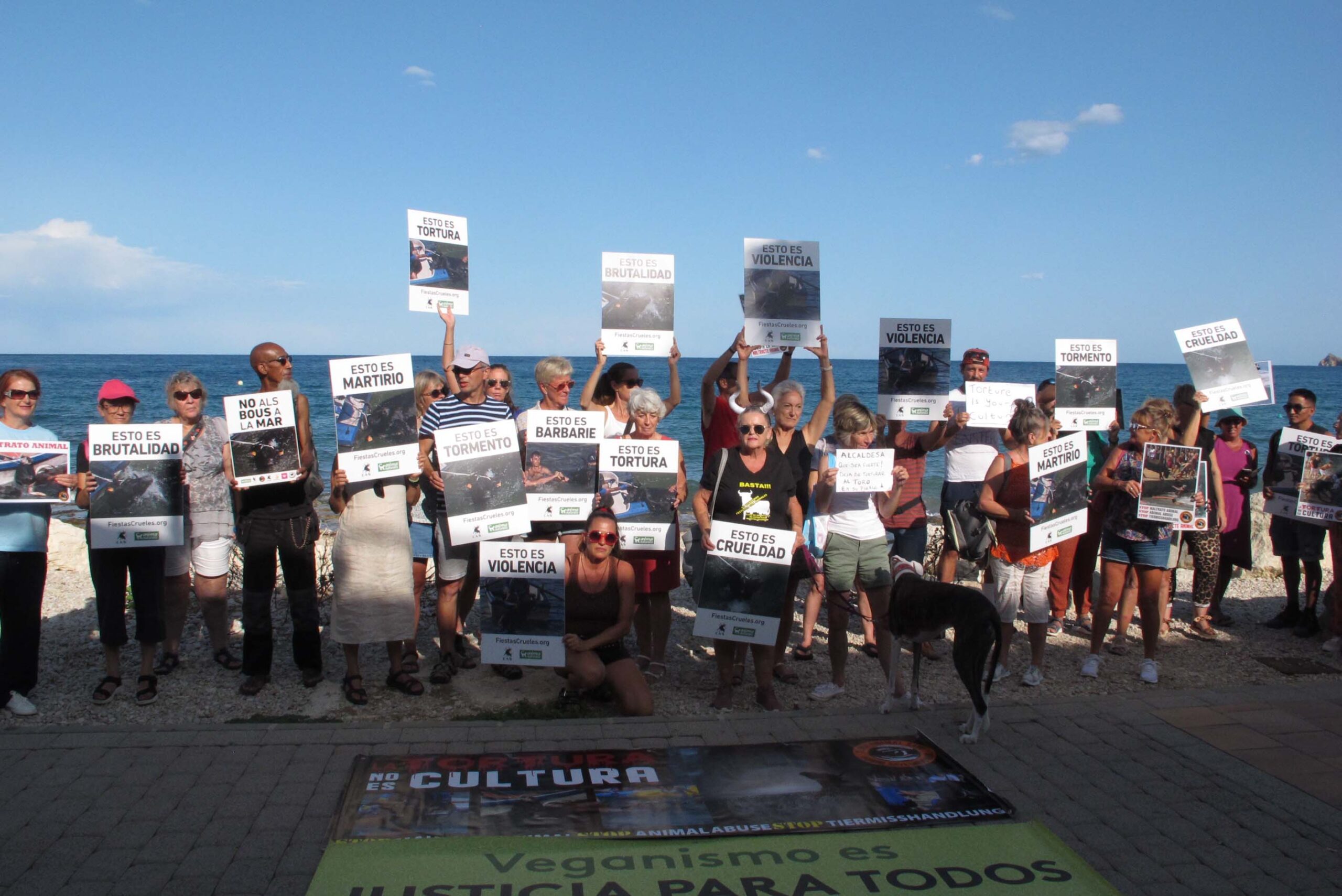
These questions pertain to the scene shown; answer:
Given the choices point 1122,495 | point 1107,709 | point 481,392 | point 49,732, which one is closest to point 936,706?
point 1107,709

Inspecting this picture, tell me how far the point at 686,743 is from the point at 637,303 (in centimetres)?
312

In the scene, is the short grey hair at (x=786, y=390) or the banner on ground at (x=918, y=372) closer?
the short grey hair at (x=786, y=390)

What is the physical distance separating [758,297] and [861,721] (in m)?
2.99

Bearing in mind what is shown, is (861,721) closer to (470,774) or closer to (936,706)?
(936,706)

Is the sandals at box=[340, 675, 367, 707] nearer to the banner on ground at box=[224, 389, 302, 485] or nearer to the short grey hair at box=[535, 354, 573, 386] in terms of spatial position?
the banner on ground at box=[224, 389, 302, 485]

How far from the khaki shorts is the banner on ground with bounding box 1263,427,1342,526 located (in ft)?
11.6

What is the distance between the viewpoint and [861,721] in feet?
17.2

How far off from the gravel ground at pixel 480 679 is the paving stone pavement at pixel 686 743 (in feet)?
1.27

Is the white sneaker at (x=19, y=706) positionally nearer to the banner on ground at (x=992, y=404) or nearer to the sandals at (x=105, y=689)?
the sandals at (x=105, y=689)

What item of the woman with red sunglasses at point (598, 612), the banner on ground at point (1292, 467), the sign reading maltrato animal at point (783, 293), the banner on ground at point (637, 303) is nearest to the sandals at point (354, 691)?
the woman with red sunglasses at point (598, 612)

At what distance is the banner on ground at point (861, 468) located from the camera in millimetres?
5781

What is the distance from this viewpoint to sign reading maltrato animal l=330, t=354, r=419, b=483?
5422 mm

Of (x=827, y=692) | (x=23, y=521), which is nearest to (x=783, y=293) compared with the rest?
(x=827, y=692)

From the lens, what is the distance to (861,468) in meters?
5.79
